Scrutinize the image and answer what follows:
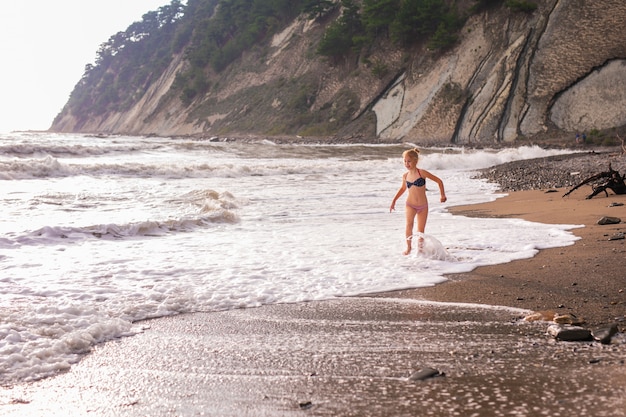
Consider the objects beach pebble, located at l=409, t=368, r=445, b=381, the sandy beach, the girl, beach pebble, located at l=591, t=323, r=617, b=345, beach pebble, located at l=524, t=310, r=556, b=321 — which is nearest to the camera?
the sandy beach

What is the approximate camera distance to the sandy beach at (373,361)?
→ 8.20ft

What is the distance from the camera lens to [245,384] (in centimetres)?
281

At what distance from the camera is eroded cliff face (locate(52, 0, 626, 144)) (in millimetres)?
32094

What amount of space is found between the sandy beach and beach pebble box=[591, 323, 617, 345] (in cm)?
4

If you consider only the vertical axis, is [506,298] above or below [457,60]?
below

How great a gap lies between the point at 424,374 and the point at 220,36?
75099 millimetres

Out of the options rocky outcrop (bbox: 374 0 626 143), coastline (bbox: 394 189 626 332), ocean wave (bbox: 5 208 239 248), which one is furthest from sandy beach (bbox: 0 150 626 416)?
rocky outcrop (bbox: 374 0 626 143)

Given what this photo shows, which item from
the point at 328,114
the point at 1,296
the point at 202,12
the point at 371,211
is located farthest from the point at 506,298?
the point at 202,12

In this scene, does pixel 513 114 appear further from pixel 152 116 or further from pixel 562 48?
pixel 152 116

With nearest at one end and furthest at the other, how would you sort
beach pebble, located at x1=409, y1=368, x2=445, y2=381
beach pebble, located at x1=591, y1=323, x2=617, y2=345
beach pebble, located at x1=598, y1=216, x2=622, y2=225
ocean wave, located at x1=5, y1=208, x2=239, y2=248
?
beach pebble, located at x1=409, y1=368, x2=445, y2=381
beach pebble, located at x1=591, y1=323, x2=617, y2=345
beach pebble, located at x1=598, y1=216, x2=622, y2=225
ocean wave, located at x1=5, y1=208, x2=239, y2=248

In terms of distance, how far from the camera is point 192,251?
6.60m

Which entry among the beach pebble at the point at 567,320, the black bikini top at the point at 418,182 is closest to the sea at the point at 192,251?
the black bikini top at the point at 418,182

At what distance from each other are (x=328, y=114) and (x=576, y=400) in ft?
153

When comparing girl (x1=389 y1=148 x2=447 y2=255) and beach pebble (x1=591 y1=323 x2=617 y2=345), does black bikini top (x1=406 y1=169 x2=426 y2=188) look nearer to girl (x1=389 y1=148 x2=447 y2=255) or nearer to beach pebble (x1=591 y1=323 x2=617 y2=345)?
girl (x1=389 y1=148 x2=447 y2=255)
